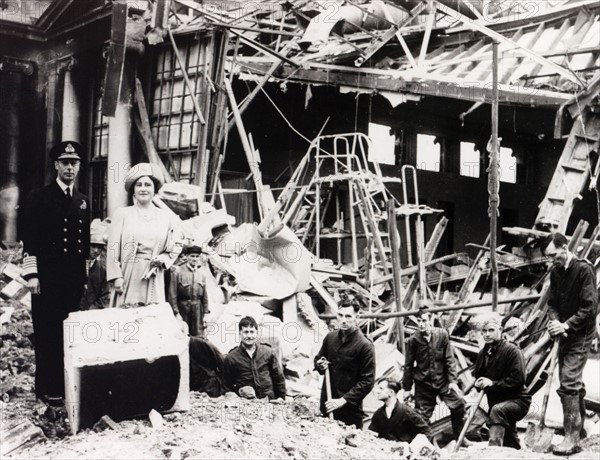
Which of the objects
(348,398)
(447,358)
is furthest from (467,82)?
(348,398)

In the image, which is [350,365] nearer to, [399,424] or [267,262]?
[399,424]

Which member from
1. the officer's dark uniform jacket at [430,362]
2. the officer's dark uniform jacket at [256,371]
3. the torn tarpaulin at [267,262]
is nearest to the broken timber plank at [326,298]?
the torn tarpaulin at [267,262]

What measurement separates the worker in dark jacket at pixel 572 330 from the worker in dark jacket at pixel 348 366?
1.63 meters

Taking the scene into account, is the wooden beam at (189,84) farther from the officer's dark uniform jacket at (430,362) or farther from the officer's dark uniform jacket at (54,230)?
the officer's dark uniform jacket at (430,362)

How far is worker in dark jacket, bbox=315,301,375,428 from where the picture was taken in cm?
655

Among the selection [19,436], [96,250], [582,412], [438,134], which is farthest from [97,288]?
[438,134]

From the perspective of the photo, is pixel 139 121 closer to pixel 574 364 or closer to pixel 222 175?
pixel 222 175

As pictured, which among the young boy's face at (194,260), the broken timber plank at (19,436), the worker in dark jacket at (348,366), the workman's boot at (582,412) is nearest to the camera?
the broken timber plank at (19,436)

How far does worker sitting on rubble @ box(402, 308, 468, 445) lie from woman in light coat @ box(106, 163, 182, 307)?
98.0 inches

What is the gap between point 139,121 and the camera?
32.8ft

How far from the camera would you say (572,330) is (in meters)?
6.64

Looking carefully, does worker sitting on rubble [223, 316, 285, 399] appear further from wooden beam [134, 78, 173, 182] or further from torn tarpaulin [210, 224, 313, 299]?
wooden beam [134, 78, 173, 182]

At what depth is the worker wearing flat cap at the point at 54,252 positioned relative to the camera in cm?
625

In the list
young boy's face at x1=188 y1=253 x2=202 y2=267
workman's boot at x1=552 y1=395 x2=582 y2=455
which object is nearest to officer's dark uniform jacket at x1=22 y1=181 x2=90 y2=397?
young boy's face at x1=188 y1=253 x2=202 y2=267
